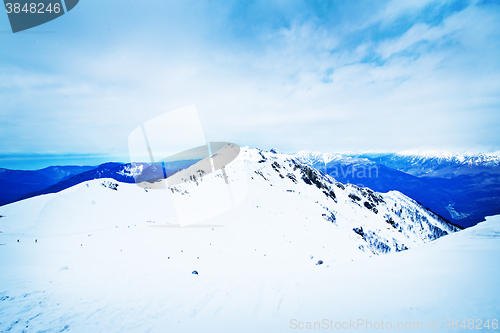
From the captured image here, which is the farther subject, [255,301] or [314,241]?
[314,241]

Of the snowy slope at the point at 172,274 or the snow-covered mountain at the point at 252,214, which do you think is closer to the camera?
the snowy slope at the point at 172,274

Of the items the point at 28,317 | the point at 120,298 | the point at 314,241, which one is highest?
the point at 28,317

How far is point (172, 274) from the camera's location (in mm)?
9172

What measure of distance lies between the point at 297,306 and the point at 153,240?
41.9 ft

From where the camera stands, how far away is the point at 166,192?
30.4 metres

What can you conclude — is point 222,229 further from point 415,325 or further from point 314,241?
point 415,325

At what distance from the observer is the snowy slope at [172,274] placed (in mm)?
5551

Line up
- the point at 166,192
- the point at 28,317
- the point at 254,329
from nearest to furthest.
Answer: the point at 254,329, the point at 28,317, the point at 166,192

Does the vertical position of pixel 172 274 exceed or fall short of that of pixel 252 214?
it exceeds it

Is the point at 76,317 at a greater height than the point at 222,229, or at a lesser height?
greater

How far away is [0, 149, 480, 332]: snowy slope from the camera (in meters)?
5.55

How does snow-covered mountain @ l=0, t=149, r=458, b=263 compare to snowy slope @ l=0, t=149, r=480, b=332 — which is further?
snow-covered mountain @ l=0, t=149, r=458, b=263


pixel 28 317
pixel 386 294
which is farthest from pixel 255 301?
pixel 28 317

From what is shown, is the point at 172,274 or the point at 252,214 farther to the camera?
the point at 252,214
